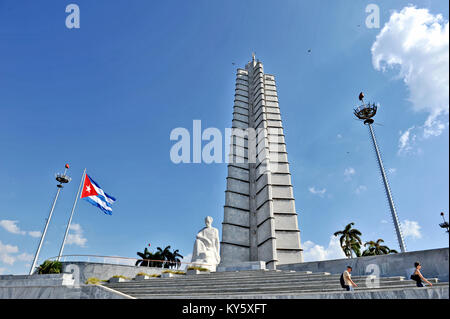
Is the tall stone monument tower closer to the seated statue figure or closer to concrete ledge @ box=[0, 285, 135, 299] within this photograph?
the seated statue figure

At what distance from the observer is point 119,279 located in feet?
37.5

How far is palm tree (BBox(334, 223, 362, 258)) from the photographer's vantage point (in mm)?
33500

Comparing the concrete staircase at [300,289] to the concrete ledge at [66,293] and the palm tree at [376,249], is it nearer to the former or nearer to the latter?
the concrete ledge at [66,293]

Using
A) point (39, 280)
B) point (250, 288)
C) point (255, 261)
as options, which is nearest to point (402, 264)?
point (250, 288)

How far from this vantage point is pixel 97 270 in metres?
13.5

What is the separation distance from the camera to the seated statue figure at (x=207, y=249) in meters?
14.7

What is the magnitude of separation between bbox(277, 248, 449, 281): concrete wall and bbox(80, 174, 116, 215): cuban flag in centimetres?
1439

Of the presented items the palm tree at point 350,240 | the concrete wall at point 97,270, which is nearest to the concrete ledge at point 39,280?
the concrete wall at point 97,270

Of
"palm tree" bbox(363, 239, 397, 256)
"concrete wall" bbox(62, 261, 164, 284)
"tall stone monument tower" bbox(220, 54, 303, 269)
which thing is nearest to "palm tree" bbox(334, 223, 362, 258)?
"palm tree" bbox(363, 239, 397, 256)
